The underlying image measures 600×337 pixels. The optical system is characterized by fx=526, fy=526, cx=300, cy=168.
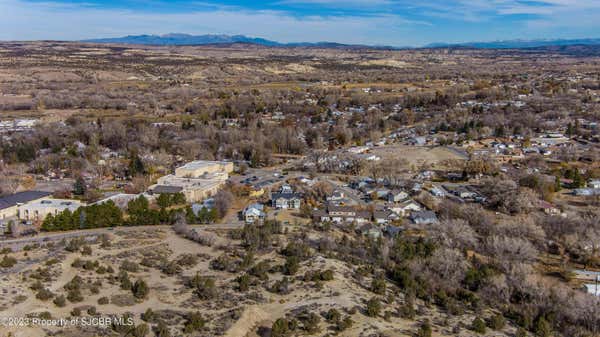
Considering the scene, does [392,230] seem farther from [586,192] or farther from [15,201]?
[15,201]

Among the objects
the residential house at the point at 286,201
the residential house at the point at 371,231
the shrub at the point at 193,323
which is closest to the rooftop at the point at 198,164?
the residential house at the point at 286,201

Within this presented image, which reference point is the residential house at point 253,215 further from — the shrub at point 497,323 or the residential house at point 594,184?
the residential house at point 594,184

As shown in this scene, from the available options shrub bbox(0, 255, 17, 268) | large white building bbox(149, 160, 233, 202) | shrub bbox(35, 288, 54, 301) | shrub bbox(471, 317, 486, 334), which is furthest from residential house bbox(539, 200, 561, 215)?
shrub bbox(0, 255, 17, 268)

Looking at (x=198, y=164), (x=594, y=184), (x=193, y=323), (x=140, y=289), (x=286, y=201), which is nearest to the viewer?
(x=193, y=323)

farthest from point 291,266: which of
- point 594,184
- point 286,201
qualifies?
point 594,184

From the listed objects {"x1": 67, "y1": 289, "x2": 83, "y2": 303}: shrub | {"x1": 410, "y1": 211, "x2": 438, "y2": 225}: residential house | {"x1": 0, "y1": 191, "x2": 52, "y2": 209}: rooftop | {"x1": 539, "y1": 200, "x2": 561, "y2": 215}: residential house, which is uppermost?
{"x1": 67, "y1": 289, "x2": 83, "y2": 303}: shrub

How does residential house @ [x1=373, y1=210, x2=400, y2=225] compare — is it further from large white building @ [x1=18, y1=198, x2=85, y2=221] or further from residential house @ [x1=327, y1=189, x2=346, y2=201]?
large white building @ [x1=18, y1=198, x2=85, y2=221]

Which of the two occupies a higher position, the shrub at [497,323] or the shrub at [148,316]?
the shrub at [148,316]

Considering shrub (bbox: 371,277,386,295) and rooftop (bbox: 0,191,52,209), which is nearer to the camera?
shrub (bbox: 371,277,386,295)

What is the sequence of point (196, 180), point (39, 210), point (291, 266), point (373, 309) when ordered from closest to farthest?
point (373, 309) < point (291, 266) < point (39, 210) < point (196, 180)

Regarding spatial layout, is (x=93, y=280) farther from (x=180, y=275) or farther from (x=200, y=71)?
(x=200, y=71)

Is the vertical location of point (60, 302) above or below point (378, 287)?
above
